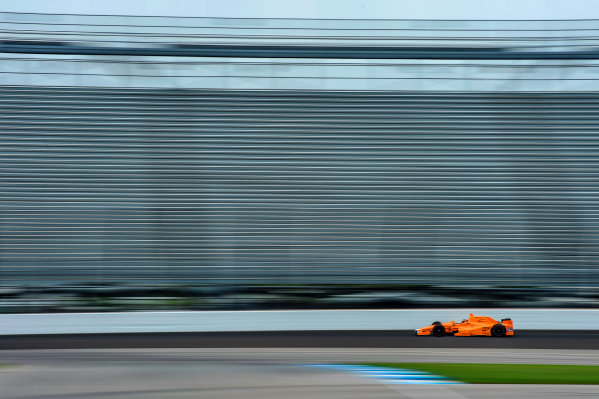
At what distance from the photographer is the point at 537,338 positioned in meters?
8.63

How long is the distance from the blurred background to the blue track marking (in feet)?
14.2

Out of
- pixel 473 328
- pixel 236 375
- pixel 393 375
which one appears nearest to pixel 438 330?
pixel 473 328

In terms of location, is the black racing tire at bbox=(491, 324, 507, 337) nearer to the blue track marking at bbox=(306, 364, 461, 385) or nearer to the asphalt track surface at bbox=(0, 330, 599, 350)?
the asphalt track surface at bbox=(0, 330, 599, 350)

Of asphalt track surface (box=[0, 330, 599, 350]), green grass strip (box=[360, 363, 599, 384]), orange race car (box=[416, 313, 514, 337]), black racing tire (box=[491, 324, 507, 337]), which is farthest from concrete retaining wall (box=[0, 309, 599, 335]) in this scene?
green grass strip (box=[360, 363, 599, 384])

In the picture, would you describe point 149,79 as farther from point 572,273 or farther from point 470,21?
point 572,273

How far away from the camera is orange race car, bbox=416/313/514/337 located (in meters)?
8.41

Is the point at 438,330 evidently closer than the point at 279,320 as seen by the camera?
Yes

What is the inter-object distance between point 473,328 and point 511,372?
2.91m

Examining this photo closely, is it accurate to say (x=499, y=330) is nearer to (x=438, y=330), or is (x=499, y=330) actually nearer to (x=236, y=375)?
(x=438, y=330)

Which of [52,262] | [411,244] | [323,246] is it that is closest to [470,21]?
[411,244]

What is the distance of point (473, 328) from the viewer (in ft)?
27.7

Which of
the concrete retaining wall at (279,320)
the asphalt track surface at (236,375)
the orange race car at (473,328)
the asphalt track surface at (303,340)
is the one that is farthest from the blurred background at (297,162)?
the asphalt track surface at (236,375)

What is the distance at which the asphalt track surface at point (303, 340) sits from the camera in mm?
7891

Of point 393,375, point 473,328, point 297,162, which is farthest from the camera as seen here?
point 297,162
